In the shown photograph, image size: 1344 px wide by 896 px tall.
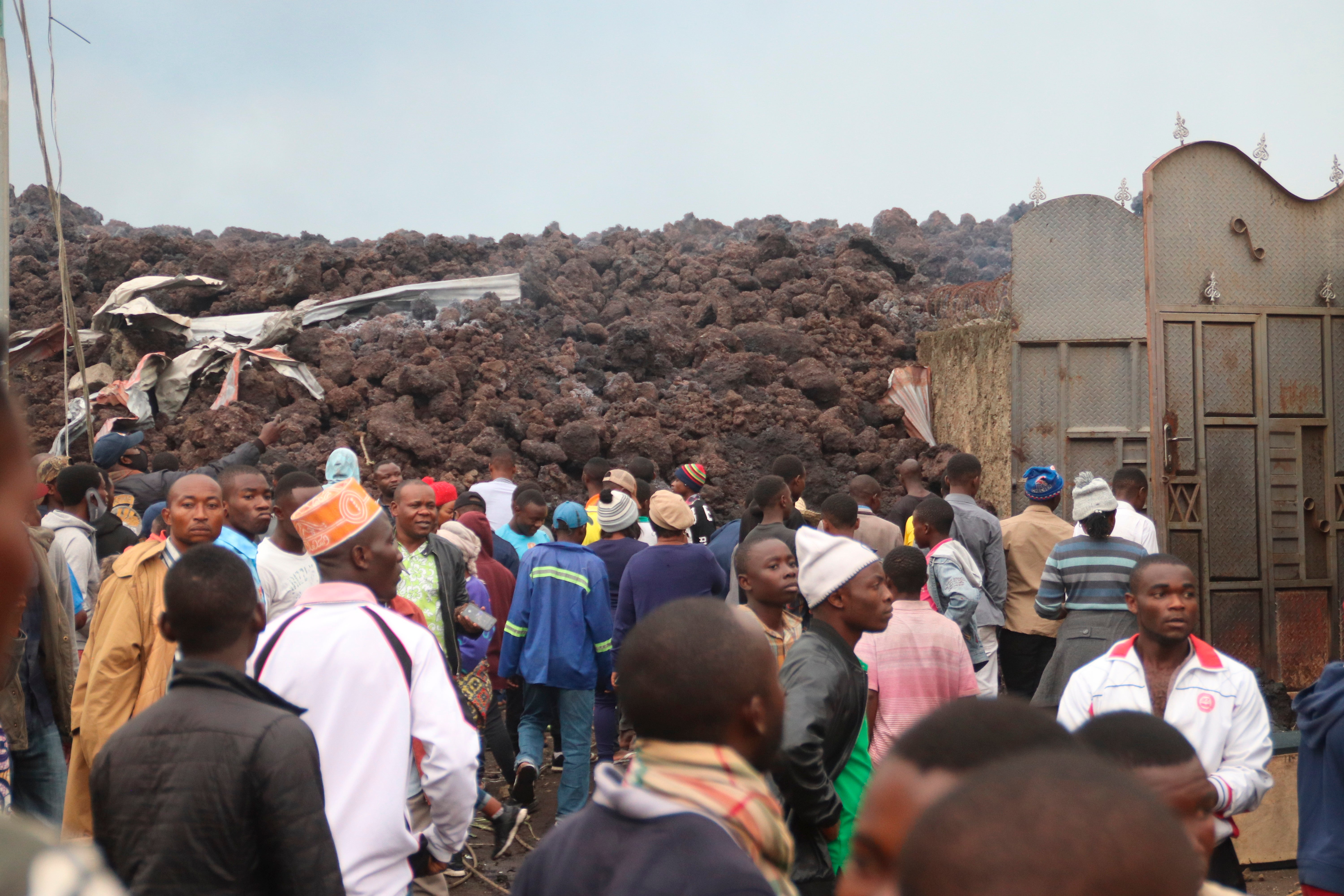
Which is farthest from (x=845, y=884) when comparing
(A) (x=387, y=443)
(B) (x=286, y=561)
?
(A) (x=387, y=443)

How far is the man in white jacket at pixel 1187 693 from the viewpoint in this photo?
308cm

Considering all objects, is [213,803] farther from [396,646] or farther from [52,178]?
[52,178]

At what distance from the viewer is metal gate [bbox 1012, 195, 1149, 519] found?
32.5 ft

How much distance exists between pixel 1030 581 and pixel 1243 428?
6.67ft

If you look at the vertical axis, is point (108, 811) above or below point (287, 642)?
below

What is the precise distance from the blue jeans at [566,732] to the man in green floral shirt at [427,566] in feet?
2.64

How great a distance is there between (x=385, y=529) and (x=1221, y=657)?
8.44 feet

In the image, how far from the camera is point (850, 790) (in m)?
3.17

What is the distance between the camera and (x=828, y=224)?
27312 mm

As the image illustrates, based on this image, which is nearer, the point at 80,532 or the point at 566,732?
the point at 80,532

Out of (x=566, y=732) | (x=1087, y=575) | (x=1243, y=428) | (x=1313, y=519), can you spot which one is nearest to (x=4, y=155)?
(x=566, y=732)

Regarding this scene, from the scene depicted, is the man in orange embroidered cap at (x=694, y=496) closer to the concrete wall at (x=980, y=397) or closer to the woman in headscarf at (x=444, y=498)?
the woman in headscarf at (x=444, y=498)

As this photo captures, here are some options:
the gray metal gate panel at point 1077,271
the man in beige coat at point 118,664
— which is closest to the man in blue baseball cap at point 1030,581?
the gray metal gate panel at point 1077,271

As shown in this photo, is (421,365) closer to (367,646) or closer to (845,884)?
(367,646)
